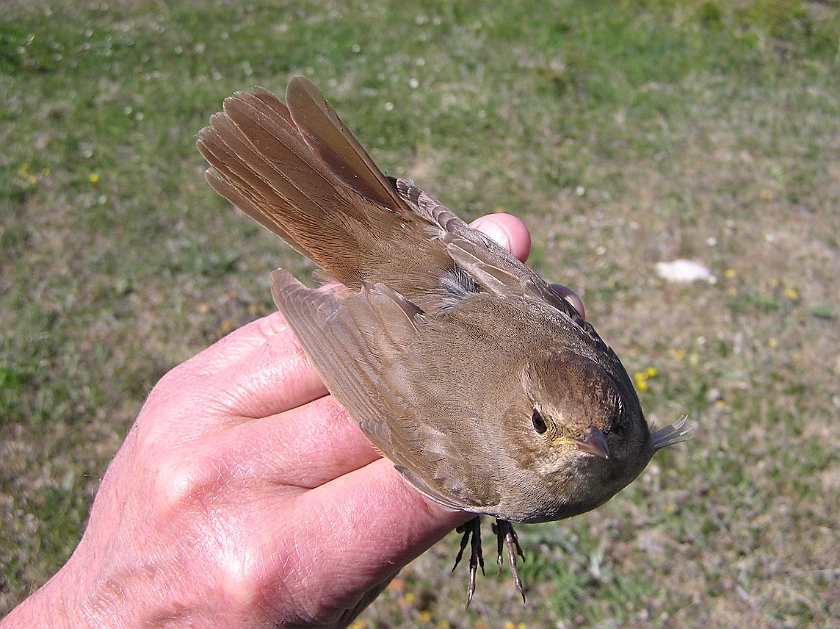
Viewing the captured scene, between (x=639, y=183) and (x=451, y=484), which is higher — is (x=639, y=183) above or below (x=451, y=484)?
below

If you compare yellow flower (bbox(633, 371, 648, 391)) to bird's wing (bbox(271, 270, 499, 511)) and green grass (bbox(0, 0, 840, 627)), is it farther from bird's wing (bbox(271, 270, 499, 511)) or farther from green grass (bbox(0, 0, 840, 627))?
bird's wing (bbox(271, 270, 499, 511))

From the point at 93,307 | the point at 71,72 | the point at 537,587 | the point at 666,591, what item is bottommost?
the point at 666,591

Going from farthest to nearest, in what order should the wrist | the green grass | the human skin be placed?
the green grass
the wrist
the human skin

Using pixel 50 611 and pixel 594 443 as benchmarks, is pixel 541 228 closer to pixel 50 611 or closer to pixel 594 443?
pixel 594 443

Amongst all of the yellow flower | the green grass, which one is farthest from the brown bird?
the yellow flower

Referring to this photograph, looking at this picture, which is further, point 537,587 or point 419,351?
point 537,587

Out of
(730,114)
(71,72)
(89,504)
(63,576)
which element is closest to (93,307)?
(89,504)

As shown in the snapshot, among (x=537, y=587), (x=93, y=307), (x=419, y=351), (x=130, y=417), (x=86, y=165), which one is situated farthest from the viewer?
(x=86, y=165)

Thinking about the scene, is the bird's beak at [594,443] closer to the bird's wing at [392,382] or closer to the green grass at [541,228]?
the bird's wing at [392,382]

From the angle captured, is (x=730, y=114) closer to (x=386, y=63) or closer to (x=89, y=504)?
(x=386, y=63)
